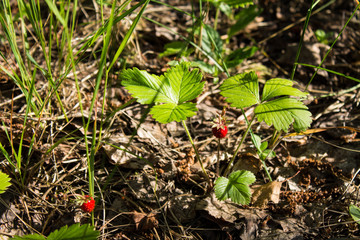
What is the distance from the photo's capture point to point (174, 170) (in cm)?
187

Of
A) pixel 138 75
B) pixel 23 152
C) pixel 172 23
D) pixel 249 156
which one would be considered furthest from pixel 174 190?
pixel 172 23

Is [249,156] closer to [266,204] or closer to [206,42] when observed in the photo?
[266,204]

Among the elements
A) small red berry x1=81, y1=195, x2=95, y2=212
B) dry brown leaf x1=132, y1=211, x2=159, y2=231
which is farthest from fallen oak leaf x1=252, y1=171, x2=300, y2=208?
small red berry x1=81, y1=195, x2=95, y2=212

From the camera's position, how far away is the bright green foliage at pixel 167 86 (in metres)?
1.54

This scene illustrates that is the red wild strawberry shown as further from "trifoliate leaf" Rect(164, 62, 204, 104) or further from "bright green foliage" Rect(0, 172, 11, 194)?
"bright green foliage" Rect(0, 172, 11, 194)

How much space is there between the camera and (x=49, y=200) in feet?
5.76

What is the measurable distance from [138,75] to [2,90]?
126 cm

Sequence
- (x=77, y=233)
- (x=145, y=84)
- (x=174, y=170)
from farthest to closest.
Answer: (x=174, y=170)
(x=145, y=84)
(x=77, y=233)

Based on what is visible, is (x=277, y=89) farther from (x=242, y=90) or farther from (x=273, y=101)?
(x=242, y=90)

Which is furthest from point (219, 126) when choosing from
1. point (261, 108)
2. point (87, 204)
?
point (87, 204)

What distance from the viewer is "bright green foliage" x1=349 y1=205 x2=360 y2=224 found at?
5.14 ft

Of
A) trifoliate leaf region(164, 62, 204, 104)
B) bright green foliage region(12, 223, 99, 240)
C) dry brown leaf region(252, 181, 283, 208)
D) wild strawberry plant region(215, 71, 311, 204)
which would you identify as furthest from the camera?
dry brown leaf region(252, 181, 283, 208)

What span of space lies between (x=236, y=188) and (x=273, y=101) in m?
0.50

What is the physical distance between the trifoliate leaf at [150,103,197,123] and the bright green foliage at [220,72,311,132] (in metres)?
0.23
